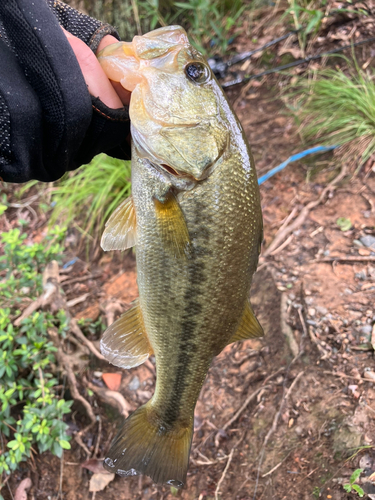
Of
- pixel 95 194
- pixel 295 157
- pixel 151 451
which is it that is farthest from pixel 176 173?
pixel 95 194

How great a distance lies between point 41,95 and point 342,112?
3402mm

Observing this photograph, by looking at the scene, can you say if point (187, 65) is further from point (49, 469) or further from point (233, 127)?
point (49, 469)

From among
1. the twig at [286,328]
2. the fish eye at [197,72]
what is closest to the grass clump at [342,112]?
the twig at [286,328]

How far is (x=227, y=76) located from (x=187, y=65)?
13.8ft

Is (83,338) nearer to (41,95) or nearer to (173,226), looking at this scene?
(173,226)

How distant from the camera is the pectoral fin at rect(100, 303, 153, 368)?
192cm

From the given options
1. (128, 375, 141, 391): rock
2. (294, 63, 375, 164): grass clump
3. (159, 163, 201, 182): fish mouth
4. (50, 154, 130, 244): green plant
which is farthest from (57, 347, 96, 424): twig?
(294, 63, 375, 164): grass clump

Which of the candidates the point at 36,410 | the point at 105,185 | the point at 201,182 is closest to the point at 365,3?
the point at 105,185

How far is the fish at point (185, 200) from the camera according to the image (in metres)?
1.59

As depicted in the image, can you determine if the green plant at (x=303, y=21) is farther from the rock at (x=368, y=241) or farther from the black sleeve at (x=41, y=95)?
the black sleeve at (x=41, y=95)

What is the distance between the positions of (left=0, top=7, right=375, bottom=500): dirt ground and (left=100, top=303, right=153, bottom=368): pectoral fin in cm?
116

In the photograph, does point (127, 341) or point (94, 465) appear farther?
point (94, 465)

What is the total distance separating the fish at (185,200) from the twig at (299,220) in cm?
170

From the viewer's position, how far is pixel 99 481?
2.71 m
